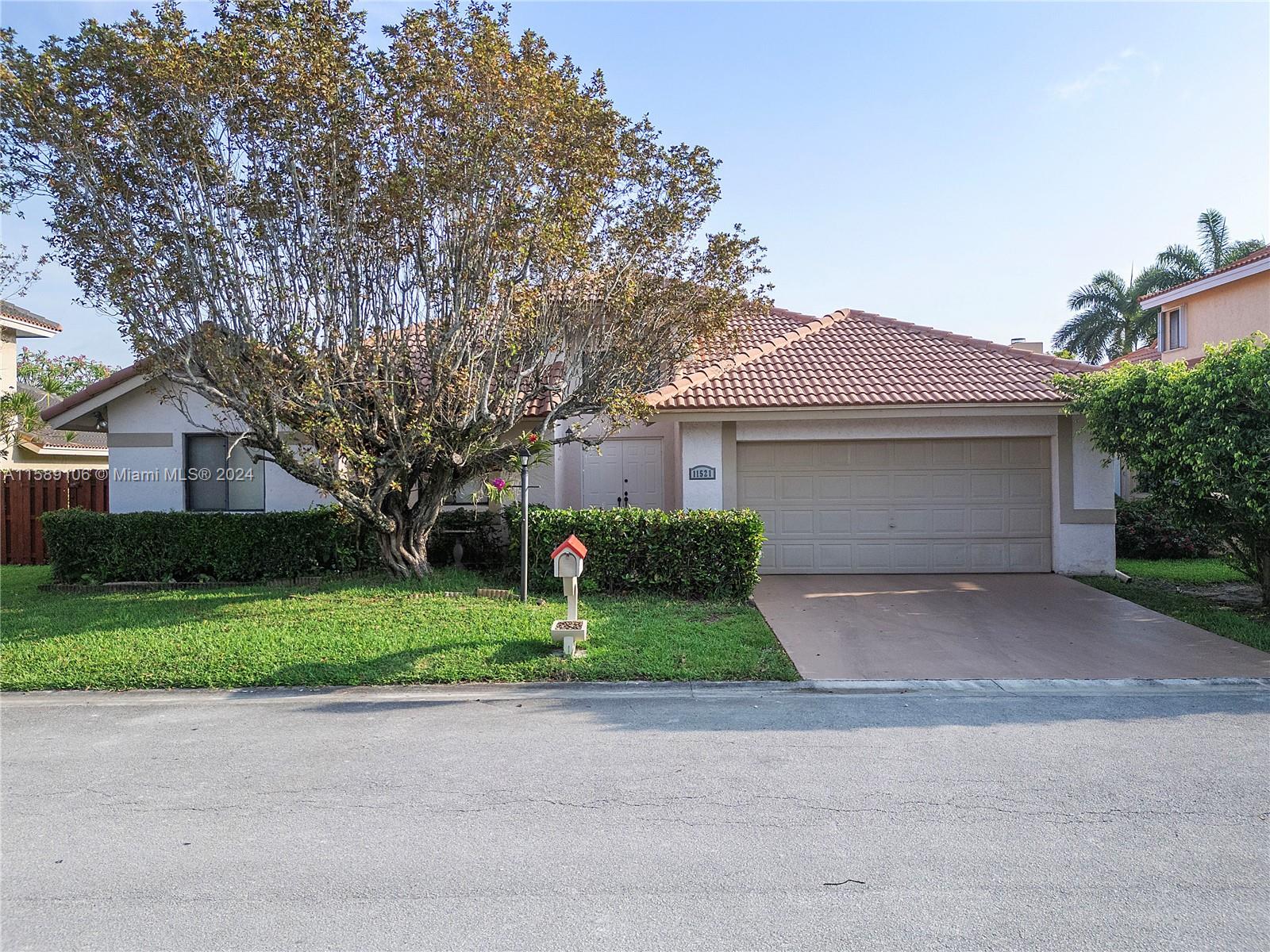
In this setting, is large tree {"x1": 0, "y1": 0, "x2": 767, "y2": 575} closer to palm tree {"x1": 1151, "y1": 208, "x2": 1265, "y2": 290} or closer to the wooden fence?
the wooden fence

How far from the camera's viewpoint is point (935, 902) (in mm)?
3707

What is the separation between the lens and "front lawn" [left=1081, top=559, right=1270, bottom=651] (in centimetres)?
923

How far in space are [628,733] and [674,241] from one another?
6791 mm

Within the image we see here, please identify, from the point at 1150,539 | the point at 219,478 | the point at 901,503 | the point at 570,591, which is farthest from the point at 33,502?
the point at 1150,539

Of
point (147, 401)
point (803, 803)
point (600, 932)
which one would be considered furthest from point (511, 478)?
point (600, 932)

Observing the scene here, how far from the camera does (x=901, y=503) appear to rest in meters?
13.3

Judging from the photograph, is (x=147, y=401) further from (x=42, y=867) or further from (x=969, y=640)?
(x=969, y=640)

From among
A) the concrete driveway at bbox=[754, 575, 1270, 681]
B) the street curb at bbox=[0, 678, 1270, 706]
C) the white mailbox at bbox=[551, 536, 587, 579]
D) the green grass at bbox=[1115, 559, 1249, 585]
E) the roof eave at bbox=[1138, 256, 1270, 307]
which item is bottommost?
the street curb at bbox=[0, 678, 1270, 706]

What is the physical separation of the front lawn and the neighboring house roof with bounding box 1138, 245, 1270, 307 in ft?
33.1

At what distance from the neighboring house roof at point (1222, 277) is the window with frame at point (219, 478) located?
890 inches

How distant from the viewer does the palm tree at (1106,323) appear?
95.2ft

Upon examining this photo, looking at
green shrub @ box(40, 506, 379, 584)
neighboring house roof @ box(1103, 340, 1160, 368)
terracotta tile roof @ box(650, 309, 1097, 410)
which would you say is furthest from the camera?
neighboring house roof @ box(1103, 340, 1160, 368)

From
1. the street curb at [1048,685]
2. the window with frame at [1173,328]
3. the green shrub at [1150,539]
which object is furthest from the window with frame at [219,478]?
the window with frame at [1173,328]

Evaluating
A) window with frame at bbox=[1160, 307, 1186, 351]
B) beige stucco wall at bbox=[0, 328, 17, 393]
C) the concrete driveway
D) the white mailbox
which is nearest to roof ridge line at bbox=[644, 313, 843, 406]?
the concrete driveway
